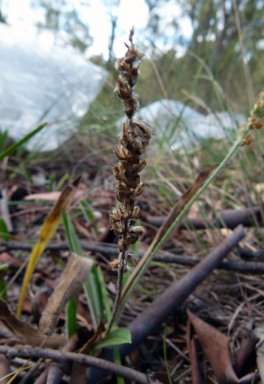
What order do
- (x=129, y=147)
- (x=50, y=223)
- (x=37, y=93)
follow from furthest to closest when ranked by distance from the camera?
(x=37, y=93)
(x=50, y=223)
(x=129, y=147)

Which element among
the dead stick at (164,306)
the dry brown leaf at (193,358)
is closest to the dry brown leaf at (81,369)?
the dead stick at (164,306)

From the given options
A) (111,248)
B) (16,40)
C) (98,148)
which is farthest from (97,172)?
(16,40)

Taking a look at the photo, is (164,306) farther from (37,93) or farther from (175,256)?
(37,93)

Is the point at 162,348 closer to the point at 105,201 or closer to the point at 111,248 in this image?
the point at 111,248

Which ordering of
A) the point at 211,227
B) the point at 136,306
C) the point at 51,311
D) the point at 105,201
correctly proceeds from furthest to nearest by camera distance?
the point at 105,201 → the point at 211,227 → the point at 136,306 → the point at 51,311

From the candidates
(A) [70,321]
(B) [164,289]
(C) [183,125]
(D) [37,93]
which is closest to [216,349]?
(B) [164,289]

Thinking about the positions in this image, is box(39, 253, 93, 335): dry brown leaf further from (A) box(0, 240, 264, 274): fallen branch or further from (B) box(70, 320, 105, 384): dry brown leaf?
(A) box(0, 240, 264, 274): fallen branch

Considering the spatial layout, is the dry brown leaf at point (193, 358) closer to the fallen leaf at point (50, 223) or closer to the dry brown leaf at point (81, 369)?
the dry brown leaf at point (81, 369)
